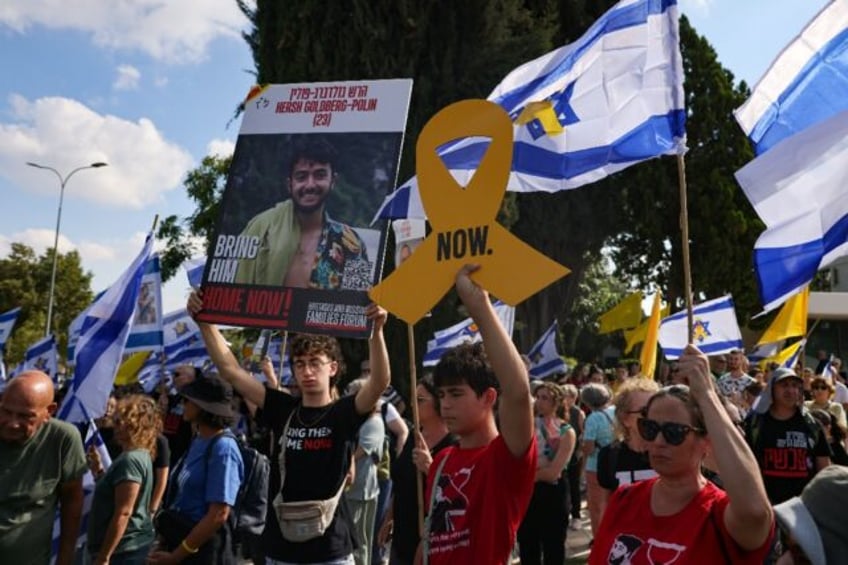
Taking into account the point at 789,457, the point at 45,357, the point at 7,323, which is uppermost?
the point at 7,323

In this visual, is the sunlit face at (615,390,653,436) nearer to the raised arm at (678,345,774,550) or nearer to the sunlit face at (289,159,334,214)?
the raised arm at (678,345,774,550)

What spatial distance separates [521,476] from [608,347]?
5260 centimetres

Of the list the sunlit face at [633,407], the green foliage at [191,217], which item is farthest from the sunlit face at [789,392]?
the green foliage at [191,217]

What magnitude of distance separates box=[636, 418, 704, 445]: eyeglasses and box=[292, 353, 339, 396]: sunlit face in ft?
5.57

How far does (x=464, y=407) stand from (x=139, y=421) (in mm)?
2293

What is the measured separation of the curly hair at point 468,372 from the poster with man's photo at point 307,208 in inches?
32.1

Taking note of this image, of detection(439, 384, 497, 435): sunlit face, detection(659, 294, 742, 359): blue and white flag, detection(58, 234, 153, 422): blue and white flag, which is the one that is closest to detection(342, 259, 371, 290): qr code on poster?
detection(439, 384, 497, 435): sunlit face

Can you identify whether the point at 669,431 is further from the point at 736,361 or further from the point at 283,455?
the point at 736,361

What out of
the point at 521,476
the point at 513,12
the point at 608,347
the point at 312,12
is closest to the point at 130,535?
the point at 521,476

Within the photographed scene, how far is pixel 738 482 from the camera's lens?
6.86 ft

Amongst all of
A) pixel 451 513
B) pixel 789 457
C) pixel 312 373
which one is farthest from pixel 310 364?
pixel 789 457

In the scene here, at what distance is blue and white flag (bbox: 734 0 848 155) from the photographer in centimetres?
359

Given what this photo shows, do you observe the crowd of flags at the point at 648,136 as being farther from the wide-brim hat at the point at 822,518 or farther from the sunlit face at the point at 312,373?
the wide-brim hat at the point at 822,518

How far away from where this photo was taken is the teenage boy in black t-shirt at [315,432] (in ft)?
11.4
